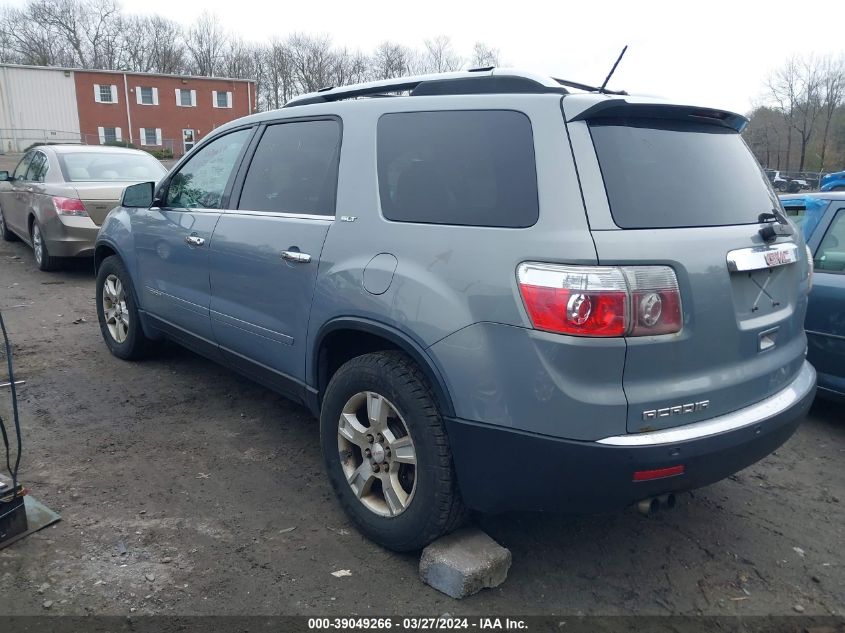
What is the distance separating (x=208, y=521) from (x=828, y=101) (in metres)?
59.3

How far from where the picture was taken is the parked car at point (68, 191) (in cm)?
814

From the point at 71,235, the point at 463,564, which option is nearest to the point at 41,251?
the point at 71,235

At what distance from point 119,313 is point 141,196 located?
1.12 meters

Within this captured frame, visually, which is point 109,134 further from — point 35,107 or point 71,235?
point 71,235

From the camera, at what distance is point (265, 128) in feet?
12.7

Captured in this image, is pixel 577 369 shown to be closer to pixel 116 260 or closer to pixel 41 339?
pixel 116 260

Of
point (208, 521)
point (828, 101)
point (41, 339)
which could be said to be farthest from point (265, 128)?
point (828, 101)

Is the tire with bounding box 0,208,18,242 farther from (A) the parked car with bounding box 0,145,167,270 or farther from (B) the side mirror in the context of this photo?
(B) the side mirror

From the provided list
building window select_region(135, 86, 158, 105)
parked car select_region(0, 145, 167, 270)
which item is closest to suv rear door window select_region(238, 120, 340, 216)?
parked car select_region(0, 145, 167, 270)

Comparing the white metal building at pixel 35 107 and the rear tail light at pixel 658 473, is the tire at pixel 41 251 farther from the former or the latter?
the white metal building at pixel 35 107

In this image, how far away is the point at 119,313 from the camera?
17.8ft

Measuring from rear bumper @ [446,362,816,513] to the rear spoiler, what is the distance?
1.18 metres

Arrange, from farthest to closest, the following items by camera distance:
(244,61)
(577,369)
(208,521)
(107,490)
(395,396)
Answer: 1. (244,61)
2. (107,490)
3. (208,521)
4. (395,396)
5. (577,369)

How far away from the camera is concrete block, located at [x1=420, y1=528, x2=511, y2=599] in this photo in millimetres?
2646
